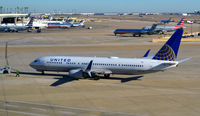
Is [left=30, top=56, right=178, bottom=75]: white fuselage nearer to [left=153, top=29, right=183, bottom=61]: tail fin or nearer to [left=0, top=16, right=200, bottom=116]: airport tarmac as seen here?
[left=153, top=29, right=183, bottom=61]: tail fin

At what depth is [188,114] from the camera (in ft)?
103

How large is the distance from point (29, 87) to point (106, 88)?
38.1ft

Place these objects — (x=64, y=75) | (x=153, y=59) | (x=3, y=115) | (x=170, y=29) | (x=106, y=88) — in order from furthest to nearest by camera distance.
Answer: (x=170, y=29), (x=64, y=75), (x=153, y=59), (x=106, y=88), (x=3, y=115)

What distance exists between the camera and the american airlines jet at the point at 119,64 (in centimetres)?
4591

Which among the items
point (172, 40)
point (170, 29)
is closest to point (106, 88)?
point (172, 40)

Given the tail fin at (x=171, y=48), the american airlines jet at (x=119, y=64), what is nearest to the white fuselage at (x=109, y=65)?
the american airlines jet at (x=119, y=64)

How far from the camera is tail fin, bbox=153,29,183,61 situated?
4584cm

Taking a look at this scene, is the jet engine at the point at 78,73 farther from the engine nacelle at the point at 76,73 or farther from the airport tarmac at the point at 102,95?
the airport tarmac at the point at 102,95

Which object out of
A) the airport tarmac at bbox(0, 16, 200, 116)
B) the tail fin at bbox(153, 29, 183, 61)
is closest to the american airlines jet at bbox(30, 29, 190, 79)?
the tail fin at bbox(153, 29, 183, 61)

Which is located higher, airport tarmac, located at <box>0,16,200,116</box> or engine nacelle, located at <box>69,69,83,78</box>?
engine nacelle, located at <box>69,69,83,78</box>

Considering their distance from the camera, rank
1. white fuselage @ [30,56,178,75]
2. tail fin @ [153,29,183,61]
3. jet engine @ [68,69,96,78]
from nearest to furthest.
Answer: tail fin @ [153,29,183,61] → white fuselage @ [30,56,178,75] → jet engine @ [68,69,96,78]

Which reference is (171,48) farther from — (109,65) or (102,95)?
(102,95)

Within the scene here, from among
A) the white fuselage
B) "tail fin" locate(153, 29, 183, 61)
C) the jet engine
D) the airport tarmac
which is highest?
"tail fin" locate(153, 29, 183, 61)

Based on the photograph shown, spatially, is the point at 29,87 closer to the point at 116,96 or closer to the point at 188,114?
the point at 116,96
